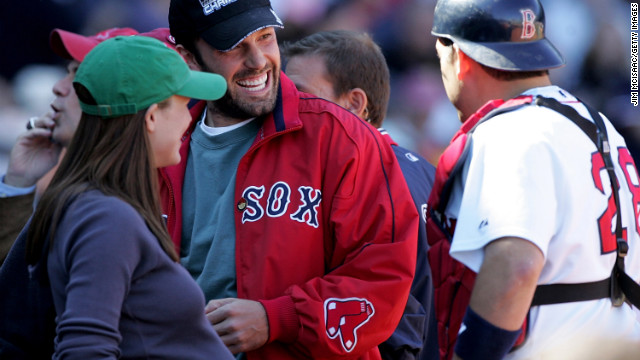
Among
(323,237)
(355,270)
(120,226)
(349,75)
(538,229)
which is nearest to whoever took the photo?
(120,226)

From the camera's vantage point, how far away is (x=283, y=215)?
2418 mm

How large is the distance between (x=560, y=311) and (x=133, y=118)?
1275mm

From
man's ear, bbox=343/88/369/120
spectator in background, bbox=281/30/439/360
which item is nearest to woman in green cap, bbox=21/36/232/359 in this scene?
spectator in background, bbox=281/30/439/360

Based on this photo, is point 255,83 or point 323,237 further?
point 255,83

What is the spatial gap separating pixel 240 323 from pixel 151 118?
758mm

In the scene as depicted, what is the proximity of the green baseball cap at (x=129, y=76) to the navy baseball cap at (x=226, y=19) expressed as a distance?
2.55 ft

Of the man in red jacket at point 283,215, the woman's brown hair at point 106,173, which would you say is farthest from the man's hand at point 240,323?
the woman's brown hair at point 106,173

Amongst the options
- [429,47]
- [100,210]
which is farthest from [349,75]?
[429,47]

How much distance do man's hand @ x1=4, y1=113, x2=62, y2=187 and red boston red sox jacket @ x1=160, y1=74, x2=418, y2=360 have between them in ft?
3.27

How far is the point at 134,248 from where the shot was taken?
65.4 inches

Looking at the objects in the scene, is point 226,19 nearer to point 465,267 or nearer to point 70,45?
point 70,45

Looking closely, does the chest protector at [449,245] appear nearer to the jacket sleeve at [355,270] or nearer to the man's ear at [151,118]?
the jacket sleeve at [355,270]

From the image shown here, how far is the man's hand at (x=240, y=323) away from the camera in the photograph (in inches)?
90.1

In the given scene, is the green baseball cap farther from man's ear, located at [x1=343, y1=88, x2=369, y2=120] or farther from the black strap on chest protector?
man's ear, located at [x1=343, y1=88, x2=369, y2=120]
